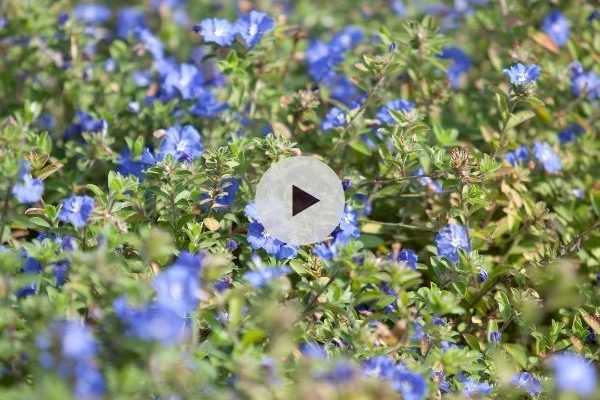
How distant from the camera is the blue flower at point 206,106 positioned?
3.48 meters

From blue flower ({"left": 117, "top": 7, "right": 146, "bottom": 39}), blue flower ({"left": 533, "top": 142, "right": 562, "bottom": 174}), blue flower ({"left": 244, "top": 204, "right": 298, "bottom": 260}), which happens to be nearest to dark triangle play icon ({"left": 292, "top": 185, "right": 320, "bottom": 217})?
blue flower ({"left": 244, "top": 204, "right": 298, "bottom": 260})

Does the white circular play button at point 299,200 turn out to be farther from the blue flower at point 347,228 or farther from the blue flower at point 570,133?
the blue flower at point 570,133

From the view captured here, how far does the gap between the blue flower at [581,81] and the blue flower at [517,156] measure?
0.53 meters

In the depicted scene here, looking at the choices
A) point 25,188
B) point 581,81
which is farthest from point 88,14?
point 581,81

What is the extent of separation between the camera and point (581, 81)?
376 cm

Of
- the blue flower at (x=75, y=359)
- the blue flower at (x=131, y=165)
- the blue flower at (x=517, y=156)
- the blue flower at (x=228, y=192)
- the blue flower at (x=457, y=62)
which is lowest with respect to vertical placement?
the blue flower at (x=457, y=62)

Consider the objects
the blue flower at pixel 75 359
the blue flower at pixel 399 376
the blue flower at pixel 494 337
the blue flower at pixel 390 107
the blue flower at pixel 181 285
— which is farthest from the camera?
the blue flower at pixel 390 107

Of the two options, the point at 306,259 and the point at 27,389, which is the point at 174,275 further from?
the point at 306,259

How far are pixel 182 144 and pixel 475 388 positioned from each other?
52.5 inches

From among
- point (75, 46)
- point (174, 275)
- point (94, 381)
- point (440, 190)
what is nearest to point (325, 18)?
point (75, 46)

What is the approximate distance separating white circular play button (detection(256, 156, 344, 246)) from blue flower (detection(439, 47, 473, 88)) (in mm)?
1736

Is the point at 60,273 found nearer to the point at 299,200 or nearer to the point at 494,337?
the point at 299,200

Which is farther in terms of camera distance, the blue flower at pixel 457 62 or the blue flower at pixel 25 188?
the blue flower at pixel 457 62

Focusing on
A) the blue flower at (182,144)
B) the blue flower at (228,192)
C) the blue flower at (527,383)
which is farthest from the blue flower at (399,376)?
the blue flower at (182,144)
